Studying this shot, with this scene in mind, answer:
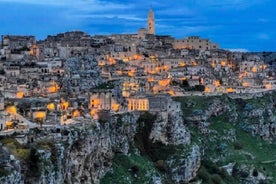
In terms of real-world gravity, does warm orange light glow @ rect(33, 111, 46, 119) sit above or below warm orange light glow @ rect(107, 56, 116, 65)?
below

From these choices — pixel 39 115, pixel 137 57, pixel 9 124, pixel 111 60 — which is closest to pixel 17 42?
pixel 111 60

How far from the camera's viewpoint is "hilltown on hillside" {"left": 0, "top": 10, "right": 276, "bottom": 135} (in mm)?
76188

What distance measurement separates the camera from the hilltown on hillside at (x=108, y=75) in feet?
250

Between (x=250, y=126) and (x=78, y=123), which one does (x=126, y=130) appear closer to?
(x=78, y=123)

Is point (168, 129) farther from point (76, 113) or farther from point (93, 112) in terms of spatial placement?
point (76, 113)

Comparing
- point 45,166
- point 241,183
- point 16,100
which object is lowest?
point 241,183

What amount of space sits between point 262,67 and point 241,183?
178 ft

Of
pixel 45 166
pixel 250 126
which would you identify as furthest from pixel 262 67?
pixel 45 166

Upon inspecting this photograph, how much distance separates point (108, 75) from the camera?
3910 inches

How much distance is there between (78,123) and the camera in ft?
221

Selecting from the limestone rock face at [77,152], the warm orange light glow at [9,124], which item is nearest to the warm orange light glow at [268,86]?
the limestone rock face at [77,152]

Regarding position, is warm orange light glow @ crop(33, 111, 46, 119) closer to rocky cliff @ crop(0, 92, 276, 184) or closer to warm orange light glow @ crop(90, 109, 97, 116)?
rocky cliff @ crop(0, 92, 276, 184)

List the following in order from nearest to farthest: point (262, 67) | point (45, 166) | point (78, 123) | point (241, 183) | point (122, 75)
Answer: point (45, 166) < point (78, 123) < point (241, 183) < point (122, 75) < point (262, 67)

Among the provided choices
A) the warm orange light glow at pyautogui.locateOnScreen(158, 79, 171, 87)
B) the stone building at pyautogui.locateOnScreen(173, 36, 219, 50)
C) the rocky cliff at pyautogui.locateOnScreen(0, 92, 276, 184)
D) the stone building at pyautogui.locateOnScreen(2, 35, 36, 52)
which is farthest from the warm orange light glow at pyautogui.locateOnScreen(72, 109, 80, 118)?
the stone building at pyautogui.locateOnScreen(173, 36, 219, 50)
